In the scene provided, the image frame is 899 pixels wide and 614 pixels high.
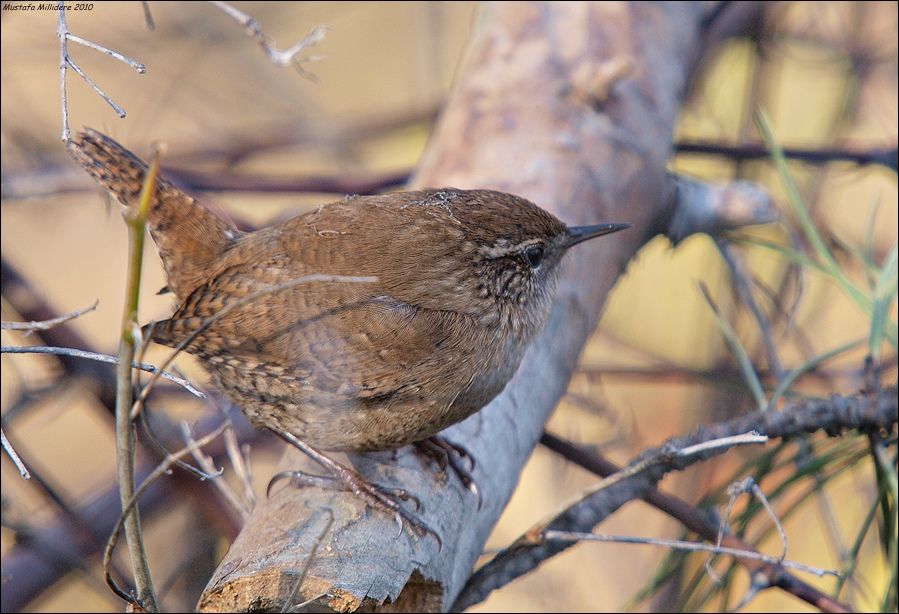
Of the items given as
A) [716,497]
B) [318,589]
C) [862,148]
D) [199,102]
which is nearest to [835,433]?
[716,497]

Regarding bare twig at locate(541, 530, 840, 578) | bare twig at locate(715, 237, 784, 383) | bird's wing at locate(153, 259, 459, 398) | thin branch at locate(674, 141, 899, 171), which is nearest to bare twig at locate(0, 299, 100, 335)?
bird's wing at locate(153, 259, 459, 398)

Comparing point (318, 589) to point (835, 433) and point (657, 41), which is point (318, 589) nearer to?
point (835, 433)

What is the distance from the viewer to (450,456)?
1812mm

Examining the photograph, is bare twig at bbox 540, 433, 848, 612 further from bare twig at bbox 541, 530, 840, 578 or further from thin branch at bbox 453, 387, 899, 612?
bare twig at bbox 541, 530, 840, 578

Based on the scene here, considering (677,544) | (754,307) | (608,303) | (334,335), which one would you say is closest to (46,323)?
(334,335)

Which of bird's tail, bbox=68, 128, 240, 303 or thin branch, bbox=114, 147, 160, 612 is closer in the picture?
thin branch, bbox=114, 147, 160, 612

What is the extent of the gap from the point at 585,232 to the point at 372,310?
1.85 feet

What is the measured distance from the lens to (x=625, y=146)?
2.27 m

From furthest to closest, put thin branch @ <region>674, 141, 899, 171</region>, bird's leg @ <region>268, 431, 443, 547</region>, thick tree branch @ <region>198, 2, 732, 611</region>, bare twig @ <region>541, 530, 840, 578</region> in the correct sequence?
thin branch @ <region>674, 141, 899, 171</region> → thick tree branch @ <region>198, 2, 732, 611</region> → bird's leg @ <region>268, 431, 443, 547</region> → bare twig @ <region>541, 530, 840, 578</region>

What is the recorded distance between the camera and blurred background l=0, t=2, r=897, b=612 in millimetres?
2650

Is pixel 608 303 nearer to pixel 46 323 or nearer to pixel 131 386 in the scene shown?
pixel 46 323

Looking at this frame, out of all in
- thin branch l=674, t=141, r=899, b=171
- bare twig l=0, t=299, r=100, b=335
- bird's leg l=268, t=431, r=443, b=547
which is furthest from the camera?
thin branch l=674, t=141, r=899, b=171

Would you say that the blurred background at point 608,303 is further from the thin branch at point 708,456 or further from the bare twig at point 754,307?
the thin branch at point 708,456

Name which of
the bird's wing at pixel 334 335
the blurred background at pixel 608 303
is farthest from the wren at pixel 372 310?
the blurred background at pixel 608 303
